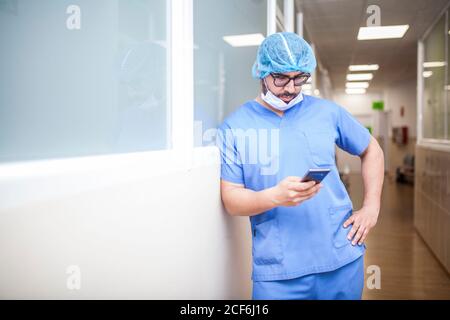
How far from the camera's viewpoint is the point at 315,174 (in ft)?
3.28

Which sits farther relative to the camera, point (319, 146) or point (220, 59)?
point (220, 59)

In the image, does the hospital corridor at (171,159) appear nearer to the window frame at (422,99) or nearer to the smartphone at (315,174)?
the smartphone at (315,174)

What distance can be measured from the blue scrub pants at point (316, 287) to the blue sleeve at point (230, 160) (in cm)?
34

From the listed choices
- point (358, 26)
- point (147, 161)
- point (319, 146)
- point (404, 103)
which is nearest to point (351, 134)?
point (319, 146)

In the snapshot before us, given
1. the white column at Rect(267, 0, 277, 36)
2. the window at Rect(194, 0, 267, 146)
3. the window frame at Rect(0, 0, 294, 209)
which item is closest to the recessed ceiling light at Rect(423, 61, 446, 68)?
the white column at Rect(267, 0, 277, 36)

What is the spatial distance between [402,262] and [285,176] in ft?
8.40

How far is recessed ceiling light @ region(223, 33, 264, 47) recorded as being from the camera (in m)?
1.75

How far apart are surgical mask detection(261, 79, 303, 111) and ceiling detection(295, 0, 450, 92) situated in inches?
61.8

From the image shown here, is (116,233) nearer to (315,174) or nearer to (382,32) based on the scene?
(315,174)

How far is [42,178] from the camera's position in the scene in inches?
24.5

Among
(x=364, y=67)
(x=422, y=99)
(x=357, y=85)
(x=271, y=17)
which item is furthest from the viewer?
(x=357, y=85)

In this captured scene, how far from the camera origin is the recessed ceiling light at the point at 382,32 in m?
3.82
